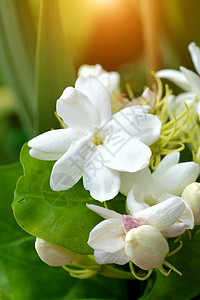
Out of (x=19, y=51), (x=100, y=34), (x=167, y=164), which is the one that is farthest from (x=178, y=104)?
(x=100, y=34)

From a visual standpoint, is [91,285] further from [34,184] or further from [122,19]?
[122,19]

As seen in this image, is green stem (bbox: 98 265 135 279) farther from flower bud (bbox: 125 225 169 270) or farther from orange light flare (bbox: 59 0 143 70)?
orange light flare (bbox: 59 0 143 70)

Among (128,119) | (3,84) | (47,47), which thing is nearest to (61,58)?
(47,47)

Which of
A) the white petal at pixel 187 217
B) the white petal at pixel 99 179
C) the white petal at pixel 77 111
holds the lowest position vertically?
the white petal at pixel 187 217

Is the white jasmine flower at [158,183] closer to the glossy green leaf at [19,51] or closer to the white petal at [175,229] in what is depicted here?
the white petal at [175,229]

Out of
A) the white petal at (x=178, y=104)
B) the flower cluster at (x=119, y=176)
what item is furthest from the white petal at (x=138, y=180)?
the white petal at (x=178, y=104)

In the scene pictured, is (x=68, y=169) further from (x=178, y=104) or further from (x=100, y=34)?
(x=100, y=34)

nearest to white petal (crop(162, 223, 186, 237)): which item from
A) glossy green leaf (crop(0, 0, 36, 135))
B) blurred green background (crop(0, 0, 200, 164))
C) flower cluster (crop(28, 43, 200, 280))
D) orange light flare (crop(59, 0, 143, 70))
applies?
flower cluster (crop(28, 43, 200, 280))
